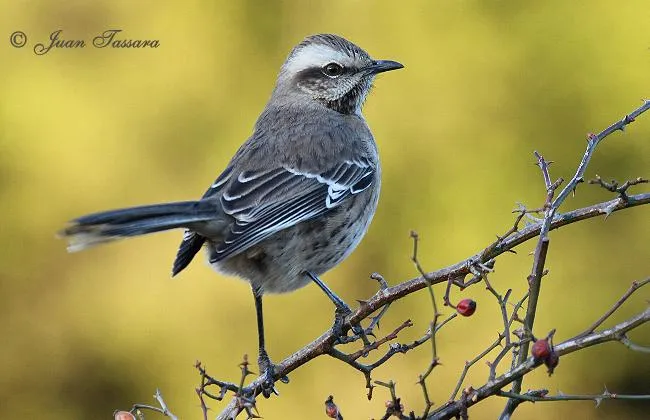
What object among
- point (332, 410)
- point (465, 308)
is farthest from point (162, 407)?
point (465, 308)

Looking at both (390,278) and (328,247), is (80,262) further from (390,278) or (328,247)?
(328,247)

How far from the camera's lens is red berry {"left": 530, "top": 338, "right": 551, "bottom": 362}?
2.25m

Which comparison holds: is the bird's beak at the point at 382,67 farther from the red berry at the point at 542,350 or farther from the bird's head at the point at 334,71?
the red berry at the point at 542,350

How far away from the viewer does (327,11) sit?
22.1 ft

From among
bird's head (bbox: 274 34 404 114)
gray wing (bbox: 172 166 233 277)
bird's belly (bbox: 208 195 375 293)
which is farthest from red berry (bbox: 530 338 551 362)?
bird's head (bbox: 274 34 404 114)

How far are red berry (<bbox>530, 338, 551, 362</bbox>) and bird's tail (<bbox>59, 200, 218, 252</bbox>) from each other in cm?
159

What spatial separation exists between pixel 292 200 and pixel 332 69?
111cm

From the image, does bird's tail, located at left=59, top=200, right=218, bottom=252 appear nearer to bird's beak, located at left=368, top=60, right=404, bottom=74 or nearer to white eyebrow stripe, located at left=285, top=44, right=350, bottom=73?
white eyebrow stripe, located at left=285, top=44, right=350, bottom=73

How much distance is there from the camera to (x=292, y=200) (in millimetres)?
4043

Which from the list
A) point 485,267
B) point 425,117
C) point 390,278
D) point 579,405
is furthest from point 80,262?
point 485,267

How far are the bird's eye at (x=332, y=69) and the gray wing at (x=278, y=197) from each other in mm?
672

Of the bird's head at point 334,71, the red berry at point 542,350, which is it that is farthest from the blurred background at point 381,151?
the red berry at point 542,350

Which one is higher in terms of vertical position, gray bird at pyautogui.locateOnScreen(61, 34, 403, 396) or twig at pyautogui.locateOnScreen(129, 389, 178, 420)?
gray bird at pyautogui.locateOnScreen(61, 34, 403, 396)

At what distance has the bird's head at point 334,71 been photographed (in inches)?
192
